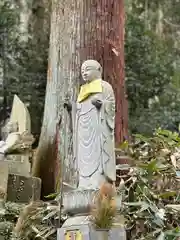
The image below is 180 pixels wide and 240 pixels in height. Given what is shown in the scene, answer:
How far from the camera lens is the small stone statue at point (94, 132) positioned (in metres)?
5.16

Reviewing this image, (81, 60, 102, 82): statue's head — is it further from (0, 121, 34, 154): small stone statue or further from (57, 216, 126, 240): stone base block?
(0, 121, 34, 154): small stone statue

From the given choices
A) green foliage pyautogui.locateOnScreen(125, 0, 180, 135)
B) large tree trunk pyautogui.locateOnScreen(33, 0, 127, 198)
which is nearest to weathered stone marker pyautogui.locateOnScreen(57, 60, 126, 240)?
large tree trunk pyautogui.locateOnScreen(33, 0, 127, 198)

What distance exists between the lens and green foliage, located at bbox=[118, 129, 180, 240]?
601cm

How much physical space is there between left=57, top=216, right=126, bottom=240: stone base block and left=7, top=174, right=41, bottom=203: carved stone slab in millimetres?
2025

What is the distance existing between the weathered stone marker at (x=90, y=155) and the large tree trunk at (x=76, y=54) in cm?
189

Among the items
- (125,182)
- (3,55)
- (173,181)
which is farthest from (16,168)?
(3,55)

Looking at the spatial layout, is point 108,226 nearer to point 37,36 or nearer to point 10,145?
point 10,145

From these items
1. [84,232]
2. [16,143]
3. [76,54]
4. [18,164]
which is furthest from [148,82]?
[84,232]

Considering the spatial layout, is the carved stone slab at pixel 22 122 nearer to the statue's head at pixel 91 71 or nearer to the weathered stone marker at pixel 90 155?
the weathered stone marker at pixel 90 155

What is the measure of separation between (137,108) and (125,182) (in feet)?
17.8

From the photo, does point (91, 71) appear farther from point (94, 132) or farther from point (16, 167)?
point (16, 167)

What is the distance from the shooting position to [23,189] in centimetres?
713

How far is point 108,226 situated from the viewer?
4836 millimetres

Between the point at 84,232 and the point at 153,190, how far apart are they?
189cm
